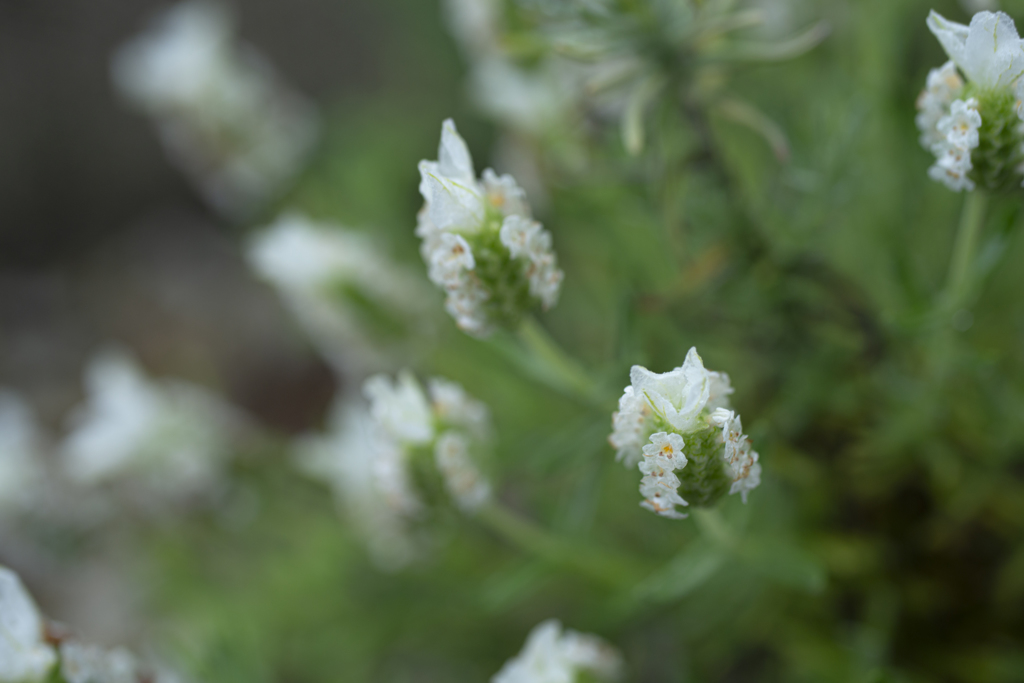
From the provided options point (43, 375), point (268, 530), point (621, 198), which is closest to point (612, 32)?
point (621, 198)

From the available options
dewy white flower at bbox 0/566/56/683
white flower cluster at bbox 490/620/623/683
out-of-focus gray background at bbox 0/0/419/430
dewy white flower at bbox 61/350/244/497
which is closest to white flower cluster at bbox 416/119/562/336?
white flower cluster at bbox 490/620/623/683

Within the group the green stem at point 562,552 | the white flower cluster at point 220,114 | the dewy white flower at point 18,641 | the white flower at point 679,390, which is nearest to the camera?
the white flower at point 679,390

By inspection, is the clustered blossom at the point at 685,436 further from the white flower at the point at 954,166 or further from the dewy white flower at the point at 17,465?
the dewy white flower at the point at 17,465

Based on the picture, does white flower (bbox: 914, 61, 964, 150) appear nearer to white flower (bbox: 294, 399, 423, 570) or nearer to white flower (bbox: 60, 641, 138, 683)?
white flower (bbox: 294, 399, 423, 570)

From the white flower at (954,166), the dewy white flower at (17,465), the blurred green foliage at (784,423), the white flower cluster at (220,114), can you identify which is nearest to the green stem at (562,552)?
the blurred green foliage at (784,423)

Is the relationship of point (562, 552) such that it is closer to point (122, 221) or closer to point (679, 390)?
point (679, 390)
